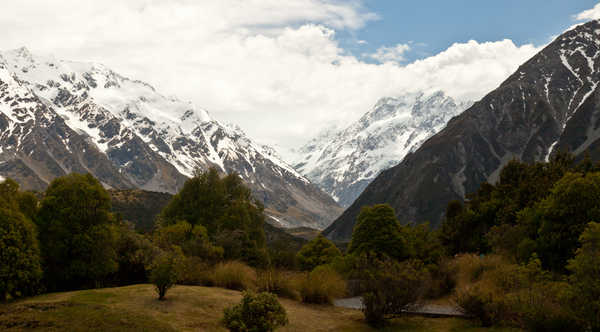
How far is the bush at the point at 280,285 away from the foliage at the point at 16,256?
11.2m

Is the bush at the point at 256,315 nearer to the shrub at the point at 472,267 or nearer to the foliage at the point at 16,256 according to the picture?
the foliage at the point at 16,256

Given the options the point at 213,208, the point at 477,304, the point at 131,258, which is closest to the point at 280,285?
the point at 131,258

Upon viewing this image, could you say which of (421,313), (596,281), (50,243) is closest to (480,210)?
(421,313)

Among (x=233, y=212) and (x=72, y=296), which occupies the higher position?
(x=233, y=212)

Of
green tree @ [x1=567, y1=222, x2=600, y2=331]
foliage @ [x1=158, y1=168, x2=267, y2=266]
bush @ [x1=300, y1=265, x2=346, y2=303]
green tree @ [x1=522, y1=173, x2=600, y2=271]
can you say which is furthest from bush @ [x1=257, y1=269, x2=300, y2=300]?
foliage @ [x1=158, y1=168, x2=267, y2=266]

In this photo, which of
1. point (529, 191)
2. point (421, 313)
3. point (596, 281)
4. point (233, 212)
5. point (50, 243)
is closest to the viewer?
point (596, 281)

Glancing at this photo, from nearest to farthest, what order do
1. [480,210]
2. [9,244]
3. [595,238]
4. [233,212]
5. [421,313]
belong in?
[595,238]
[9,244]
[421,313]
[233,212]
[480,210]

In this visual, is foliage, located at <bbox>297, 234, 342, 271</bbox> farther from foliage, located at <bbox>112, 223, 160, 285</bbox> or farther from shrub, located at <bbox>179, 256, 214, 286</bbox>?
shrub, located at <bbox>179, 256, 214, 286</bbox>

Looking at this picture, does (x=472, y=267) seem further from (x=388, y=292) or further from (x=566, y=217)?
(x=388, y=292)

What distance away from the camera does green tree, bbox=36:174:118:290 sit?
27.6m

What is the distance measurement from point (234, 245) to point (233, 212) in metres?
11.2

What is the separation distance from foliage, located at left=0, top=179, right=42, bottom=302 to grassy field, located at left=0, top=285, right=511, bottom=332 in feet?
3.32

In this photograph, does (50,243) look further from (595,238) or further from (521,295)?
(595,238)

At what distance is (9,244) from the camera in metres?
22.5
